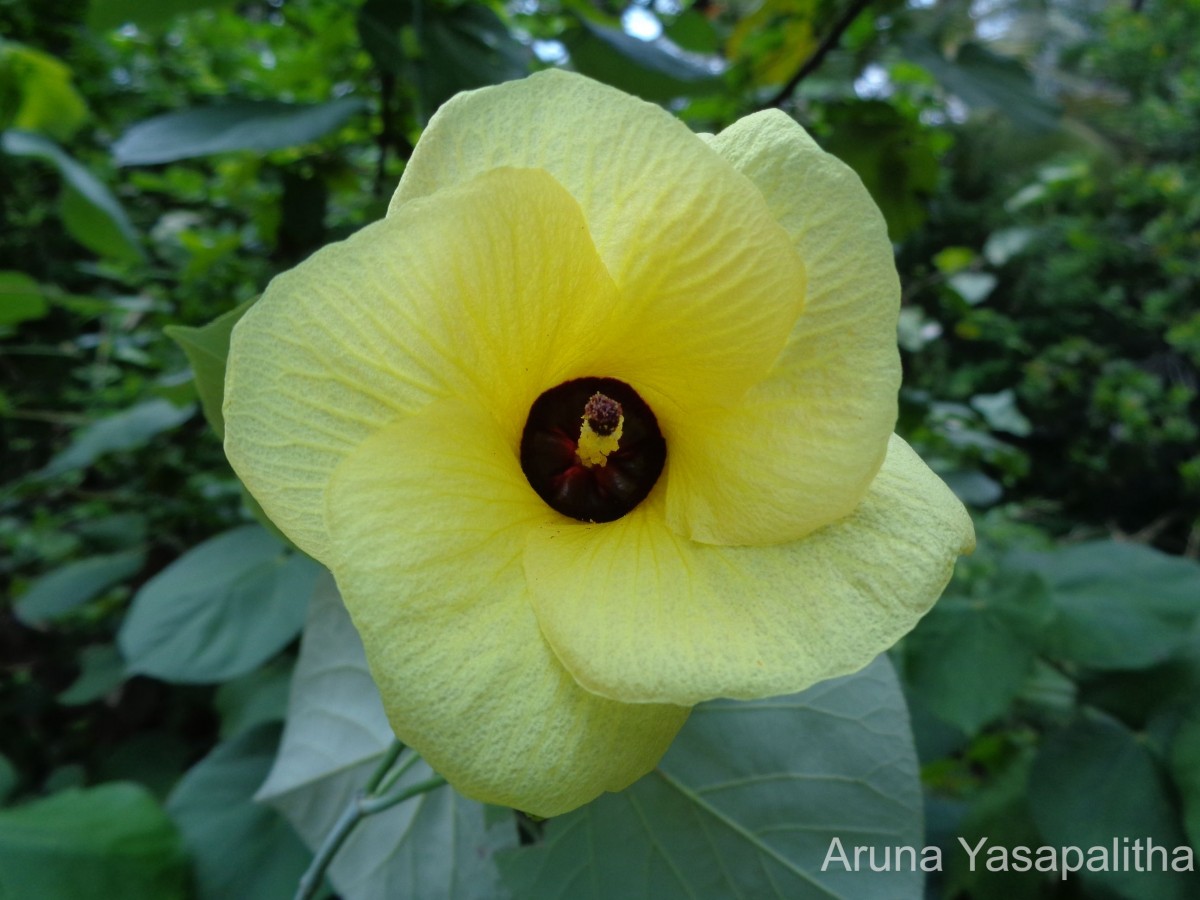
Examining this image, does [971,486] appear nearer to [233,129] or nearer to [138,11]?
[233,129]

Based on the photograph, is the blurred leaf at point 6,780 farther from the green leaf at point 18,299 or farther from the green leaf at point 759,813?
the green leaf at point 759,813

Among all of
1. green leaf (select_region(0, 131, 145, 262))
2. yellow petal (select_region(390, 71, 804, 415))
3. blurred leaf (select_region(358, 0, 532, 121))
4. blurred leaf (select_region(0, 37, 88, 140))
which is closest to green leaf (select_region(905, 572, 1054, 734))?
yellow petal (select_region(390, 71, 804, 415))

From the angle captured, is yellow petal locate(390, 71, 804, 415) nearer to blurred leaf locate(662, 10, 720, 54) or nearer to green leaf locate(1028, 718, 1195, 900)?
green leaf locate(1028, 718, 1195, 900)

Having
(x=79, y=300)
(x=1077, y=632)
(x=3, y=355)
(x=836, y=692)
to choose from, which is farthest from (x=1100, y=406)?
(x=3, y=355)

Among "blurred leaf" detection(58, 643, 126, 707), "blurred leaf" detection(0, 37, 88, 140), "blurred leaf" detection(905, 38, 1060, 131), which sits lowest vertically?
"blurred leaf" detection(58, 643, 126, 707)

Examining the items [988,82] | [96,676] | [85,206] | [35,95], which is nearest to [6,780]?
[96,676]

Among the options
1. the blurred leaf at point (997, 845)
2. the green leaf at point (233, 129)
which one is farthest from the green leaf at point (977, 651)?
the green leaf at point (233, 129)
